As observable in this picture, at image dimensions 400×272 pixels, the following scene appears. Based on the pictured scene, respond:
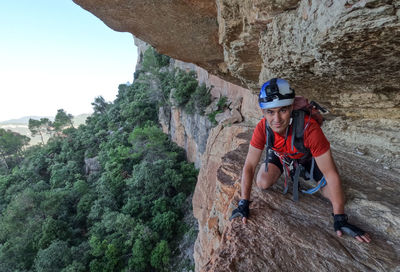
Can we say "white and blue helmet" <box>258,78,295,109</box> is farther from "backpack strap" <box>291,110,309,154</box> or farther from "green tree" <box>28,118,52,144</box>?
"green tree" <box>28,118,52,144</box>

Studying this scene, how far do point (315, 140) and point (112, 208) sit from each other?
17.5 metres

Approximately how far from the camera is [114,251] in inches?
440

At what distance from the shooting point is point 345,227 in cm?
143

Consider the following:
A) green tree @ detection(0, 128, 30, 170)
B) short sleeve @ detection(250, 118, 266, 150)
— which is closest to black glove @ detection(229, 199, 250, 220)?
short sleeve @ detection(250, 118, 266, 150)

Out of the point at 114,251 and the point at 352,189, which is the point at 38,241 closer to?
the point at 114,251

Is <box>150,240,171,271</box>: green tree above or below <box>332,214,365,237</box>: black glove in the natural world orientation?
below

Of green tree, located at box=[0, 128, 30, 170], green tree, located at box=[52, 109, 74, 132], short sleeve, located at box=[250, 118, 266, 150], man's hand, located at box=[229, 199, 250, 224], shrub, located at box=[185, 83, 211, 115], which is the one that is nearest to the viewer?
man's hand, located at box=[229, 199, 250, 224]

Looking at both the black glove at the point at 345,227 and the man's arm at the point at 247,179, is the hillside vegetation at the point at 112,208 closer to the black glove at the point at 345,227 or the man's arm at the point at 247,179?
the man's arm at the point at 247,179

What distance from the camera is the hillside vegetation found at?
11.3 meters

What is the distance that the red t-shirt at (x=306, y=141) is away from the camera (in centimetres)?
155

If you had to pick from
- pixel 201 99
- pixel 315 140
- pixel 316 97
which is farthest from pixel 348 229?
pixel 201 99

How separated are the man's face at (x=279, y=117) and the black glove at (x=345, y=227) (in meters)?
0.89

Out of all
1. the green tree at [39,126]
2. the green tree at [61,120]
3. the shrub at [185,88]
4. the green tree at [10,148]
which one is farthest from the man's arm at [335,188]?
the green tree at [39,126]

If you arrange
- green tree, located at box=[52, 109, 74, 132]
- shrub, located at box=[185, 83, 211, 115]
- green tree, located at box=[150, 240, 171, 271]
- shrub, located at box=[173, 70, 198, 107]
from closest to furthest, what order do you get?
1. green tree, located at box=[150, 240, 171, 271]
2. shrub, located at box=[185, 83, 211, 115]
3. shrub, located at box=[173, 70, 198, 107]
4. green tree, located at box=[52, 109, 74, 132]
